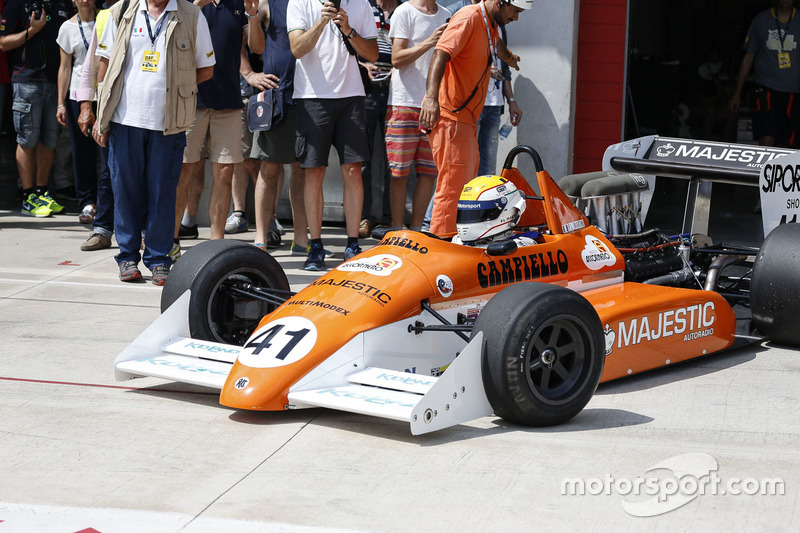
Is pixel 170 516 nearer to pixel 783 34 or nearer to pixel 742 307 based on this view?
pixel 742 307

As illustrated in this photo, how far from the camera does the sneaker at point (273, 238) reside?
9227mm

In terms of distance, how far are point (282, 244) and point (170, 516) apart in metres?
5.87

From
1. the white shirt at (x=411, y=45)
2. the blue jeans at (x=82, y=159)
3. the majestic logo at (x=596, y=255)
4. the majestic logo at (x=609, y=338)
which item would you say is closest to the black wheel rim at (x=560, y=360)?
the majestic logo at (x=609, y=338)

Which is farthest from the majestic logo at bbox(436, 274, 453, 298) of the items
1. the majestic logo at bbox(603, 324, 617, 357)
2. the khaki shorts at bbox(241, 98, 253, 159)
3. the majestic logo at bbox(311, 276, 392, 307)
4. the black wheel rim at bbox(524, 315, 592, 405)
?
the khaki shorts at bbox(241, 98, 253, 159)

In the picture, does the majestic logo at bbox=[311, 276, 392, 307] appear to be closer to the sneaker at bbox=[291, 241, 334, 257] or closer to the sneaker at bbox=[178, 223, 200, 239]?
the sneaker at bbox=[291, 241, 334, 257]

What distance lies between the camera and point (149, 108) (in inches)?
300

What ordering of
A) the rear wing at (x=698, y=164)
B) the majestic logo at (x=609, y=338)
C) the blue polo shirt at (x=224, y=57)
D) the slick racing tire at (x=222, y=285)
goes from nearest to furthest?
the majestic logo at (x=609, y=338)
the slick racing tire at (x=222, y=285)
the rear wing at (x=698, y=164)
the blue polo shirt at (x=224, y=57)

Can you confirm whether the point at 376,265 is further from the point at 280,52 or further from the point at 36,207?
the point at 36,207

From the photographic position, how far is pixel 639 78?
1677cm

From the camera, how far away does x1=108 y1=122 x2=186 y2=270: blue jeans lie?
769cm

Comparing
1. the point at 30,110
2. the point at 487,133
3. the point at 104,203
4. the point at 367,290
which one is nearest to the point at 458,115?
the point at 487,133

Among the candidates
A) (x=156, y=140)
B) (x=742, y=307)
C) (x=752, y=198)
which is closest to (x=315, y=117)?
(x=156, y=140)

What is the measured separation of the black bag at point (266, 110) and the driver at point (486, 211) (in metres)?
3.22

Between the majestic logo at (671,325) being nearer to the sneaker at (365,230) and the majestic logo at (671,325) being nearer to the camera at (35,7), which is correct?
the sneaker at (365,230)
